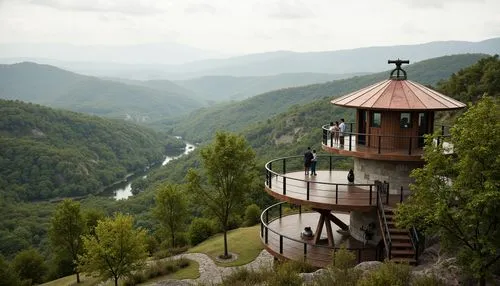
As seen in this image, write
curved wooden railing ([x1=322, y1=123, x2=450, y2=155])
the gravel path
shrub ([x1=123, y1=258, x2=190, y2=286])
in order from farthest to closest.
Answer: shrub ([x1=123, y1=258, x2=190, y2=286])
the gravel path
curved wooden railing ([x1=322, y1=123, x2=450, y2=155])

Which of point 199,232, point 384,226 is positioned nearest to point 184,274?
point 199,232

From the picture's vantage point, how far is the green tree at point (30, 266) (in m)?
46.6

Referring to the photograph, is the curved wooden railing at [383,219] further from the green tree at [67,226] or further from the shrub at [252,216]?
the green tree at [67,226]

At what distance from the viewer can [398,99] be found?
18375 millimetres

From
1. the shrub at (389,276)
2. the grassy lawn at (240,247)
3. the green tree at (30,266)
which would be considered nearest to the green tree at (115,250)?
the grassy lawn at (240,247)

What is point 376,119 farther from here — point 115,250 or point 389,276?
point 115,250

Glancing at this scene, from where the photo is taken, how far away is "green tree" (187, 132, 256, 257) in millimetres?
27859

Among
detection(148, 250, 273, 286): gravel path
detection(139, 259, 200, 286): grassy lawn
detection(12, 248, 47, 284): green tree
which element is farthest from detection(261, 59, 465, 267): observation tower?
detection(12, 248, 47, 284): green tree

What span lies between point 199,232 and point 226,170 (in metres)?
15.1

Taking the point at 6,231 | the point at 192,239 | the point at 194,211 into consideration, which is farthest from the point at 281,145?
the point at 192,239

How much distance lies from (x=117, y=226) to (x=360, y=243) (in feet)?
46.5

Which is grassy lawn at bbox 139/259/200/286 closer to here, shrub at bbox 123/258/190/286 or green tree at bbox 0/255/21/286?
shrub at bbox 123/258/190/286

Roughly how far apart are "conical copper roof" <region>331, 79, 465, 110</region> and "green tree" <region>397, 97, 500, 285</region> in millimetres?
5147

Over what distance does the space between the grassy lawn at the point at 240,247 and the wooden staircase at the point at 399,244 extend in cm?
1366
